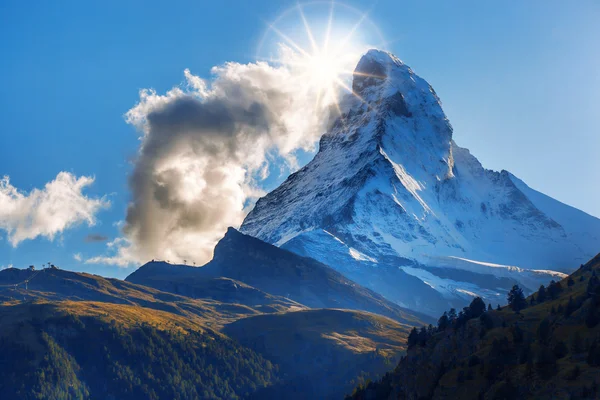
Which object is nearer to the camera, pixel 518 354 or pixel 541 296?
pixel 518 354

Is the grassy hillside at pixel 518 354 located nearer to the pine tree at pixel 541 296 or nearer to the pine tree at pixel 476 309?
the pine tree at pixel 541 296

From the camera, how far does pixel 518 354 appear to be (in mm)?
130625

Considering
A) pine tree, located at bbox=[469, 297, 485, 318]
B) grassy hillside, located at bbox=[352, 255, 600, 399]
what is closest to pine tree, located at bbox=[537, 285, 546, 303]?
grassy hillside, located at bbox=[352, 255, 600, 399]

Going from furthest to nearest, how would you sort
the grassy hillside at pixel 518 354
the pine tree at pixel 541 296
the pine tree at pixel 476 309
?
the pine tree at pixel 476 309 < the pine tree at pixel 541 296 < the grassy hillside at pixel 518 354

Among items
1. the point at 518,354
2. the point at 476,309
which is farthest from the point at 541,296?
the point at 518,354

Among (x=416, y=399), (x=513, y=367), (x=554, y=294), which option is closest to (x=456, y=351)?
(x=416, y=399)

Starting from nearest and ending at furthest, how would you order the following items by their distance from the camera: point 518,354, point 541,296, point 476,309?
point 518,354 → point 541,296 → point 476,309

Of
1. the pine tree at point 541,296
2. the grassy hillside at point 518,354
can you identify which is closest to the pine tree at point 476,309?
the grassy hillside at point 518,354

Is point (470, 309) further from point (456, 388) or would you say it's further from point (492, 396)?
point (492, 396)

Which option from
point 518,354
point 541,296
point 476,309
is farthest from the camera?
point 476,309

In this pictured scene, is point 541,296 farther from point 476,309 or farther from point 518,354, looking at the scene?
point 518,354

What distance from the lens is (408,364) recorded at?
170 meters

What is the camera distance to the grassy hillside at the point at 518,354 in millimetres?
115875

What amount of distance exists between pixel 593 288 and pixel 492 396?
34.3 meters
